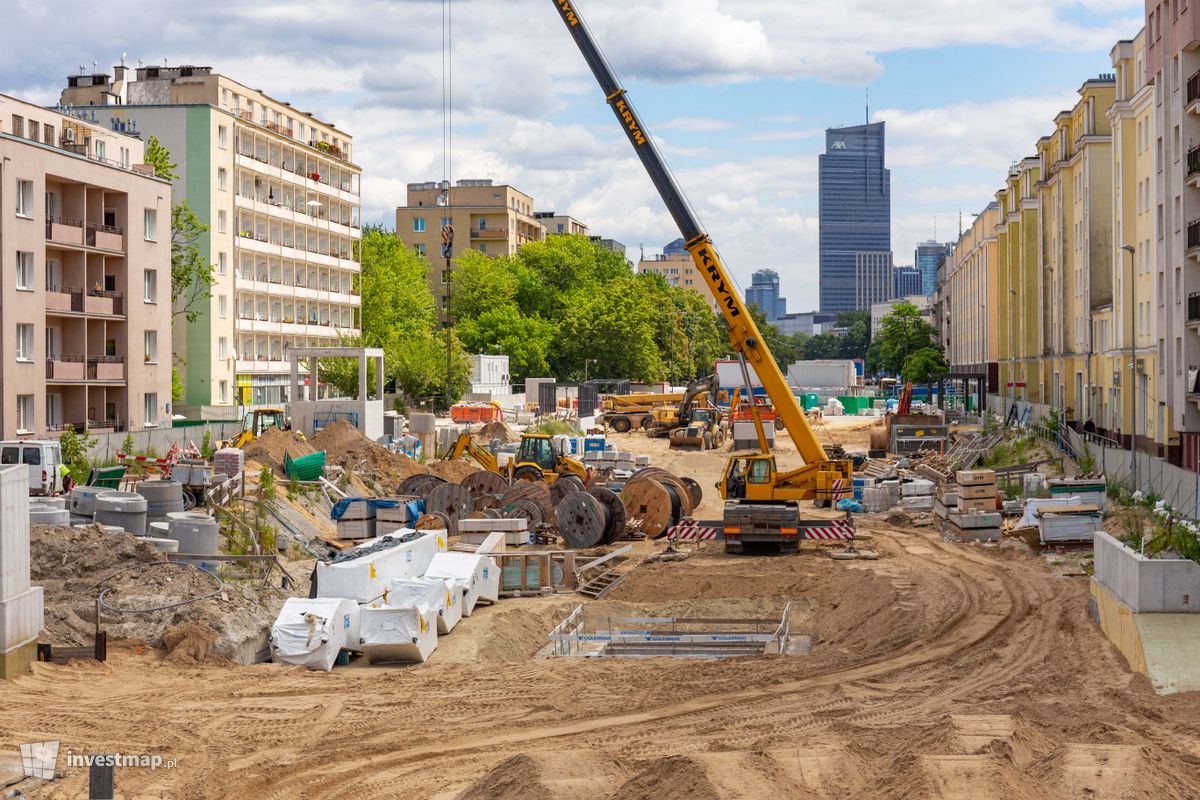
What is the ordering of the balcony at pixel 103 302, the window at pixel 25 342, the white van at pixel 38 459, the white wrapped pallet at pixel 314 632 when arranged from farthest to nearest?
the balcony at pixel 103 302, the window at pixel 25 342, the white van at pixel 38 459, the white wrapped pallet at pixel 314 632

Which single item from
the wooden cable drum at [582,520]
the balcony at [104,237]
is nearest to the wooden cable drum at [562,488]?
the wooden cable drum at [582,520]

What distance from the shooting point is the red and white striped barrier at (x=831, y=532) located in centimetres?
3088

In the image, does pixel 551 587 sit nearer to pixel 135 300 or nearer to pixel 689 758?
pixel 689 758

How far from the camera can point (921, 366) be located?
117 m

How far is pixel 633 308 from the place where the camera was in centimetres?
10369

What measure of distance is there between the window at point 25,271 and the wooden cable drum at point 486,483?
1863cm

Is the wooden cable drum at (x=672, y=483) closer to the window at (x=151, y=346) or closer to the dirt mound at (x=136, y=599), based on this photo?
the dirt mound at (x=136, y=599)

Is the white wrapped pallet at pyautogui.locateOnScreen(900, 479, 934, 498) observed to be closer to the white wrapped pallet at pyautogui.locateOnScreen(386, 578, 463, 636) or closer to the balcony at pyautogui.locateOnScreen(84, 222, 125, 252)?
the white wrapped pallet at pyautogui.locateOnScreen(386, 578, 463, 636)

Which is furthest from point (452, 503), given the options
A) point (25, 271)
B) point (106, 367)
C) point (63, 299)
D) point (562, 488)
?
point (106, 367)

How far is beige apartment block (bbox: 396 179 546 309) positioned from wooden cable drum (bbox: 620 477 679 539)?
94.6m

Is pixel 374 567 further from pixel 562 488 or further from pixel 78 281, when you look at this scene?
pixel 78 281

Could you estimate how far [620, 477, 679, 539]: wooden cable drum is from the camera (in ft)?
114

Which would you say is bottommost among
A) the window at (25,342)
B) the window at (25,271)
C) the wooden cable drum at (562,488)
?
the wooden cable drum at (562,488)

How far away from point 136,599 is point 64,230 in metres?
29.0
